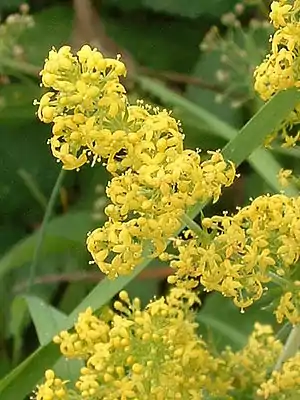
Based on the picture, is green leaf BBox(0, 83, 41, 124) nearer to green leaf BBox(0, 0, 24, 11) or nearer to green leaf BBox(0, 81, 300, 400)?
green leaf BBox(0, 0, 24, 11)

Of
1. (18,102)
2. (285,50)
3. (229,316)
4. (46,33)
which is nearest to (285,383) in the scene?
(285,50)

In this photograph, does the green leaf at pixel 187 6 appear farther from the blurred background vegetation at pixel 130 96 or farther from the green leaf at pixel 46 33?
the green leaf at pixel 46 33

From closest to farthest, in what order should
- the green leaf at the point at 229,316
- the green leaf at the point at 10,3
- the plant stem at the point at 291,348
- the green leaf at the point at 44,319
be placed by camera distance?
the plant stem at the point at 291,348
the green leaf at the point at 44,319
the green leaf at the point at 229,316
the green leaf at the point at 10,3

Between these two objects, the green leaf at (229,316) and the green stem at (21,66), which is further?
the green stem at (21,66)

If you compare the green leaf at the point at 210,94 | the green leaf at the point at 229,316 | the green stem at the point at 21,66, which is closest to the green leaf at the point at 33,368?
Answer: the green leaf at the point at 229,316

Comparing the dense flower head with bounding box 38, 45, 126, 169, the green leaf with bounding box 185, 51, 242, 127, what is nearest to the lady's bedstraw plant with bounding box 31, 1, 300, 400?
the dense flower head with bounding box 38, 45, 126, 169

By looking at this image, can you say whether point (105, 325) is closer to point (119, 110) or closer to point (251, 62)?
point (119, 110)

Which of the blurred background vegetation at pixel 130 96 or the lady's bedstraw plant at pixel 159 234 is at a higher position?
the blurred background vegetation at pixel 130 96

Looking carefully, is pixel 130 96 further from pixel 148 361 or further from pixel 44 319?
pixel 148 361
